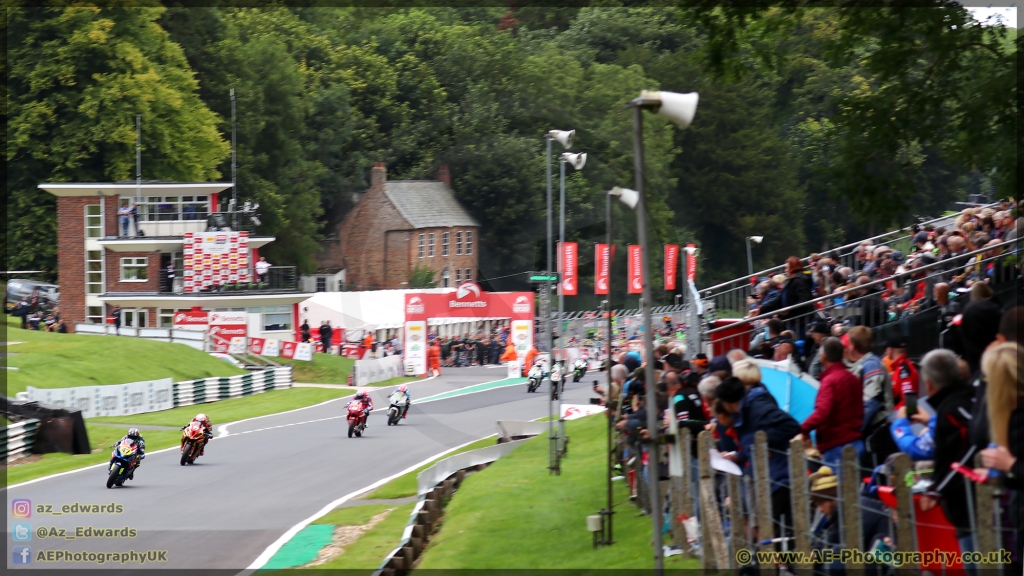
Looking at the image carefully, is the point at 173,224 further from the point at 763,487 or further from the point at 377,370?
the point at 763,487

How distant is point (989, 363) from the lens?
5.61 metres

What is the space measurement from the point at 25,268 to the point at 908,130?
166 ft

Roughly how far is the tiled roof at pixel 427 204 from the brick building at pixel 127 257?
37.1 ft

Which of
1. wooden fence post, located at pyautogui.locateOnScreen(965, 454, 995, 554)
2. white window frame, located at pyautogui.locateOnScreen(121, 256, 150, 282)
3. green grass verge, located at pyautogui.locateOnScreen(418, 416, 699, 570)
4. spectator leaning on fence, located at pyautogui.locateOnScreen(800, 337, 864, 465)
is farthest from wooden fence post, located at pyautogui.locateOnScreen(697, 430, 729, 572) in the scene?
white window frame, located at pyautogui.locateOnScreen(121, 256, 150, 282)

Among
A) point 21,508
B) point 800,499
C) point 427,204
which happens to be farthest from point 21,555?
point 427,204

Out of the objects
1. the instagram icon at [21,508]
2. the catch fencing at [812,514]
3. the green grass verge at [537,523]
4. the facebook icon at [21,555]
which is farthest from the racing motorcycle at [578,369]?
the catch fencing at [812,514]

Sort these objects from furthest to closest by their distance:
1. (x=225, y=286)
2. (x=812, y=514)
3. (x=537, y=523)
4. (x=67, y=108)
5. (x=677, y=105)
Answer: (x=67, y=108) → (x=225, y=286) → (x=537, y=523) → (x=677, y=105) → (x=812, y=514)

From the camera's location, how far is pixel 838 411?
322 inches

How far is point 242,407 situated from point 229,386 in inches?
129

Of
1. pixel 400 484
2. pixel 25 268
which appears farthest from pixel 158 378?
pixel 400 484

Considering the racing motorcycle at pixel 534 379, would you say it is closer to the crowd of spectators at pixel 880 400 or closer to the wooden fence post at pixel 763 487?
the crowd of spectators at pixel 880 400

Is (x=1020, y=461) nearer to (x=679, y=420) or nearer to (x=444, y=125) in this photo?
(x=679, y=420)

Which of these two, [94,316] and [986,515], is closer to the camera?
[986,515]

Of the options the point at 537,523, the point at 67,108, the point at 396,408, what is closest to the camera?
the point at 537,523
